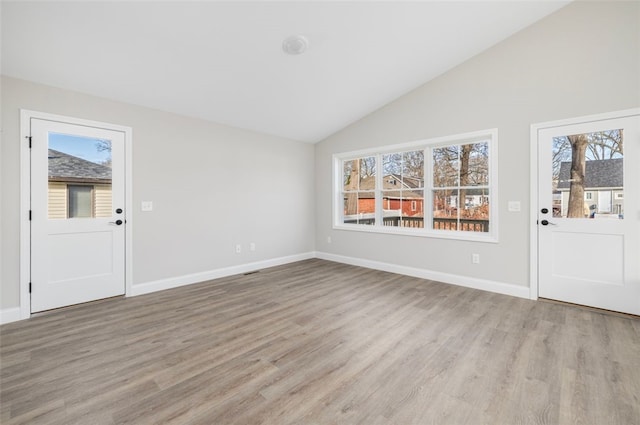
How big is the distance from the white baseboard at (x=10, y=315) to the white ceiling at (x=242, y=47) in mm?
2422

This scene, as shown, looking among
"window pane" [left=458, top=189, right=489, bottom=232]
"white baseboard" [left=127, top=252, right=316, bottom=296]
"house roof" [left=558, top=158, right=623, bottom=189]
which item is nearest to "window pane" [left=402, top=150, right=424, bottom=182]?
"window pane" [left=458, top=189, right=489, bottom=232]

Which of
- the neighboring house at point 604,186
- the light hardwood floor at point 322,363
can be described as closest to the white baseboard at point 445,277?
the light hardwood floor at point 322,363

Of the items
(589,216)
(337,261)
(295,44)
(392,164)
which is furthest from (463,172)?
(295,44)

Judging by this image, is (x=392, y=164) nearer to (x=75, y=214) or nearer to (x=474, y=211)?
(x=474, y=211)

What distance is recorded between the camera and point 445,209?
14.1 feet

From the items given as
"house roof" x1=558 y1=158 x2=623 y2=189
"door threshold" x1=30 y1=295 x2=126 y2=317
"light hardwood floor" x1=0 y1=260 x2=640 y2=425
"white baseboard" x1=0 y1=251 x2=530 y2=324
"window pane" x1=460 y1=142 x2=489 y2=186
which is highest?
"window pane" x1=460 y1=142 x2=489 y2=186

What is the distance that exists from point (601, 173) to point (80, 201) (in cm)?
601

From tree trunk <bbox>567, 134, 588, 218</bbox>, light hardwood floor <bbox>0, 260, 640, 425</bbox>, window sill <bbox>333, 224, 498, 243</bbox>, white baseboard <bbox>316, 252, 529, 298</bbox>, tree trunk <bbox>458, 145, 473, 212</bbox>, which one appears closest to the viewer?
light hardwood floor <bbox>0, 260, 640, 425</bbox>

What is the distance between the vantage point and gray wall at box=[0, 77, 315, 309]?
2.88 m

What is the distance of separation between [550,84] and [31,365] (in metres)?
5.75

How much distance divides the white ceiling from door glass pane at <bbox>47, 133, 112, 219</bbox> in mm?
633

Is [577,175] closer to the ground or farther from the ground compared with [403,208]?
farther from the ground

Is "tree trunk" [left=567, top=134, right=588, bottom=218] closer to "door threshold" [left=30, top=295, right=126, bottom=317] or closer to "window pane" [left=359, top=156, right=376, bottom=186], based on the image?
"window pane" [left=359, top=156, right=376, bottom=186]

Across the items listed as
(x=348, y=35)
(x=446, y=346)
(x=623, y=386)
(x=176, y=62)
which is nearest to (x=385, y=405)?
(x=446, y=346)
